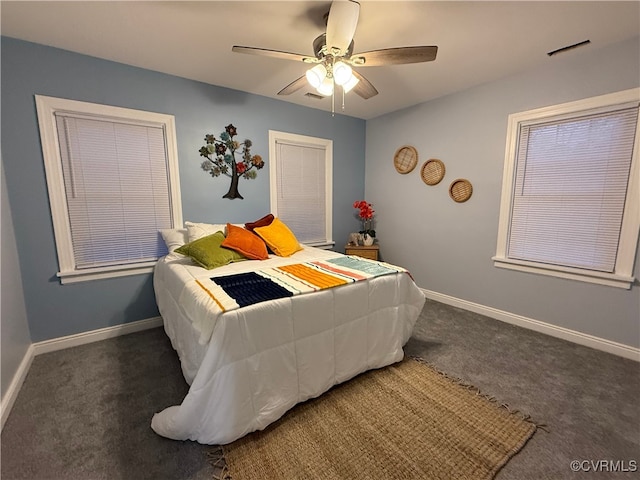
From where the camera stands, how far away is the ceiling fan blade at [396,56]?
1.61m

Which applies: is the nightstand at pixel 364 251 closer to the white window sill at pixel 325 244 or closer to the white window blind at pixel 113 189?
the white window sill at pixel 325 244

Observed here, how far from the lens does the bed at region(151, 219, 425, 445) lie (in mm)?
1374

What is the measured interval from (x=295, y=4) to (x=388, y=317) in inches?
85.1

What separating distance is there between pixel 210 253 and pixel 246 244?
1.09 feet

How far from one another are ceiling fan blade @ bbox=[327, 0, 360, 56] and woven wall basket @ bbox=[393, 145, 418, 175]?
2128 millimetres

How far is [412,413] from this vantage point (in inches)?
65.2

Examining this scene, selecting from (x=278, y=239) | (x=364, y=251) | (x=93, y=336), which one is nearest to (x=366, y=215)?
(x=364, y=251)

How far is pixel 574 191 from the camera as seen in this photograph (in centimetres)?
242

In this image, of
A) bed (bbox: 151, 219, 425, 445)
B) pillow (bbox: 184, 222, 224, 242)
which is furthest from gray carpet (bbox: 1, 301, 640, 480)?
pillow (bbox: 184, 222, 224, 242)

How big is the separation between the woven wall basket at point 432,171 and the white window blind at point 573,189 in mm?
771

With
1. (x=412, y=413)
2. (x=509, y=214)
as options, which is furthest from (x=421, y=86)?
(x=412, y=413)

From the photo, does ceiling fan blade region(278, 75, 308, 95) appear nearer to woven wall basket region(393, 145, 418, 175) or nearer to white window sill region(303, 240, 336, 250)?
woven wall basket region(393, 145, 418, 175)

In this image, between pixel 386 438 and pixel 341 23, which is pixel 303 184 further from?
pixel 386 438

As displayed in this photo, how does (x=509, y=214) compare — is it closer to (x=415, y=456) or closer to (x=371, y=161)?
(x=371, y=161)
